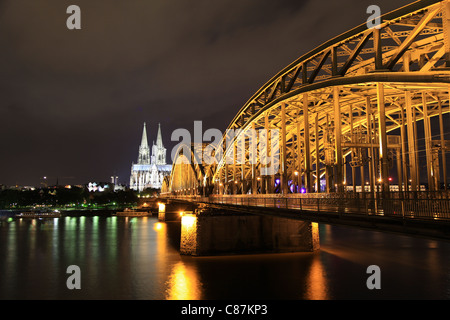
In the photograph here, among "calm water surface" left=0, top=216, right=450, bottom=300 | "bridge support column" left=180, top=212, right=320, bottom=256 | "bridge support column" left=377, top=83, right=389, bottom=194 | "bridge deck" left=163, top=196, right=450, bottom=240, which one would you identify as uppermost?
"bridge support column" left=377, top=83, right=389, bottom=194

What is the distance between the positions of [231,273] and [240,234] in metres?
6.38

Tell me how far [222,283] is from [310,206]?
993 cm

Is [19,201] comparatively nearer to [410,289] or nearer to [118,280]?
[118,280]

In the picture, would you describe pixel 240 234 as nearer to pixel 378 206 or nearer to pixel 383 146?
pixel 383 146

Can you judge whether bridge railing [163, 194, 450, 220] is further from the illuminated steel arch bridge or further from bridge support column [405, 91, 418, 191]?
bridge support column [405, 91, 418, 191]

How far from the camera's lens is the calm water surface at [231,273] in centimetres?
2332

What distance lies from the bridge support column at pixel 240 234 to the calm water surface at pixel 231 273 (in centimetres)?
90

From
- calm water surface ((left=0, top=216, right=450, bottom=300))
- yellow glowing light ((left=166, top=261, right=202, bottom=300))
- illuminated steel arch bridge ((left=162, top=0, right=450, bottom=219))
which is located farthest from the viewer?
calm water surface ((left=0, top=216, right=450, bottom=300))

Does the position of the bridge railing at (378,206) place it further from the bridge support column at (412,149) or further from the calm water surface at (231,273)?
the bridge support column at (412,149)

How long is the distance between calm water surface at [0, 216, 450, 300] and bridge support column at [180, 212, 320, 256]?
0.90m

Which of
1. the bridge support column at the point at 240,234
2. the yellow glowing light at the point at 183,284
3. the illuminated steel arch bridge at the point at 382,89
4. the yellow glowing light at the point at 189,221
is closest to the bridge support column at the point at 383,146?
the illuminated steel arch bridge at the point at 382,89

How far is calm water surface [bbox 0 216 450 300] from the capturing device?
76.5ft

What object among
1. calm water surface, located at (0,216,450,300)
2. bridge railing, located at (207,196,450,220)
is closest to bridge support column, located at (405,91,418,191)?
calm water surface, located at (0,216,450,300)
